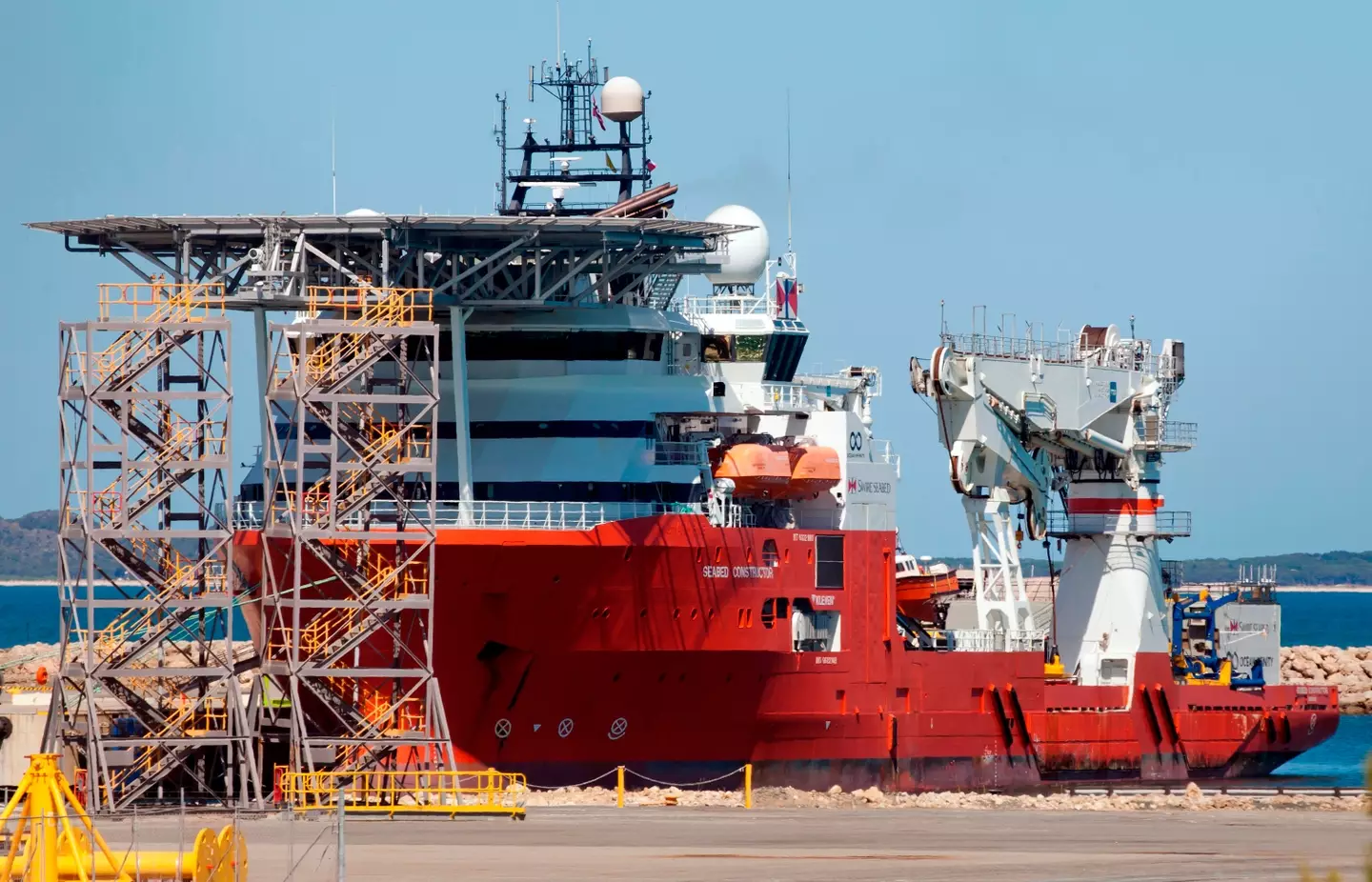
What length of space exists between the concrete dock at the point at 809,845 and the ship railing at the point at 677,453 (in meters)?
8.69

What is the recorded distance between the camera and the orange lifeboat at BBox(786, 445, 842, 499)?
52.0m

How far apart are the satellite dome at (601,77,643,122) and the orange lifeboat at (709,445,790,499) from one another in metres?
9.21

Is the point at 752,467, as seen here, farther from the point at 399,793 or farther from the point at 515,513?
the point at 399,793

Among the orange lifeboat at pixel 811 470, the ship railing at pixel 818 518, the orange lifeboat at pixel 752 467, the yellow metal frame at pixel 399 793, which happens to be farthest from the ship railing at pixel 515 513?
the yellow metal frame at pixel 399 793

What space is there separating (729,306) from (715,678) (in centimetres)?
1051

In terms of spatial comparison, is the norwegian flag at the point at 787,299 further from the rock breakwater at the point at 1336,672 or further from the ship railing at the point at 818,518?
the rock breakwater at the point at 1336,672

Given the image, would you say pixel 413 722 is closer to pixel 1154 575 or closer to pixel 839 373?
pixel 839 373

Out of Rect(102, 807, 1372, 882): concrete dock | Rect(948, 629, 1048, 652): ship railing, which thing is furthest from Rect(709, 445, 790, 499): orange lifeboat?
Rect(102, 807, 1372, 882): concrete dock

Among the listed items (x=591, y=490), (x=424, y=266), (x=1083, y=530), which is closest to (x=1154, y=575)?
(x=1083, y=530)

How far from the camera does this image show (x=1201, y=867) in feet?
113

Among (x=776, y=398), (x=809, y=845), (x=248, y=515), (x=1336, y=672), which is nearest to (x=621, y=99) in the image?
(x=776, y=398)

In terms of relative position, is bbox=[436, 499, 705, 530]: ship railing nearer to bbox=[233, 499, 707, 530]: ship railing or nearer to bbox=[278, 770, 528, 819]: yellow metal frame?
bbox=[233, 499, 707, 530]: ship railing

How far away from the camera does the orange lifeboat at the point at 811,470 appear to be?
52.0 m

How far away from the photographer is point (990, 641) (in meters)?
57.6
